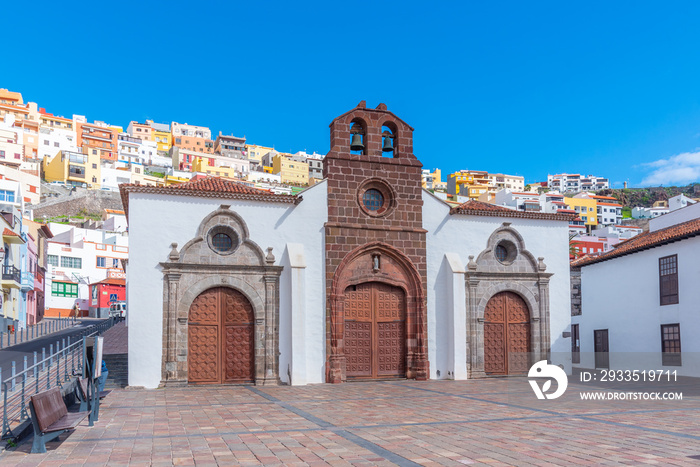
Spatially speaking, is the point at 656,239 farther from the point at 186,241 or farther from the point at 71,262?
the point at 71,262

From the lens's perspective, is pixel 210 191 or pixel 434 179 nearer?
pixel 210 191

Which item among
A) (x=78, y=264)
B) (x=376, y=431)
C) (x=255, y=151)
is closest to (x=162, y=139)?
(x=255, y=151)

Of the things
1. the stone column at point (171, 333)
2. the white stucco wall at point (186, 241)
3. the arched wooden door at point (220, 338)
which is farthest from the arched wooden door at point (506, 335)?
the stone column at point (171, 333)

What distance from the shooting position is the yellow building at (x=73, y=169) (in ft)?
313

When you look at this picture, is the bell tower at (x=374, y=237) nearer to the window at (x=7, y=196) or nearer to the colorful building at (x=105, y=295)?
the colorful building at (x=105, y=295)

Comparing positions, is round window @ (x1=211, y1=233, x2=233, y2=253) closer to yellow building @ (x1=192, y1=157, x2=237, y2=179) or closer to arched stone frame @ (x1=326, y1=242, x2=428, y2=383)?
arched stone frame @ (x1=326, y1=242, x2=428, y2=383)

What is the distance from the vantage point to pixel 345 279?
18938 millimetres

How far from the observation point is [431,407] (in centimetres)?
1300

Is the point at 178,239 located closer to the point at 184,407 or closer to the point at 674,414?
the point at 184,407

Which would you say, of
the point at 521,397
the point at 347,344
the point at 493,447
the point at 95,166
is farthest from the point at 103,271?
the point at 493,447

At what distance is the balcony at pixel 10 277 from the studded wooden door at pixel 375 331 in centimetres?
2705

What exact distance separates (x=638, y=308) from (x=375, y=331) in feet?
37.8

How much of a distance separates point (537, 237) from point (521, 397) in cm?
772

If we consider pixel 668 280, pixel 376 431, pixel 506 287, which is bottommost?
pixel 376 431
